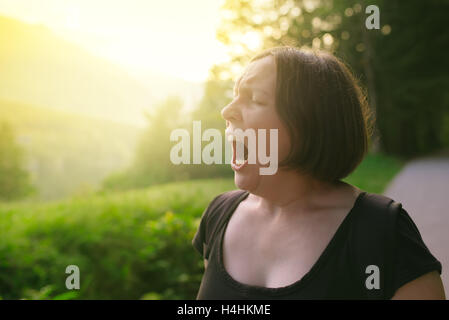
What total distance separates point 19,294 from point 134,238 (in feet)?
3.75

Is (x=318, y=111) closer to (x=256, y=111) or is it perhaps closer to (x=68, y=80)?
(x=256, y=111)

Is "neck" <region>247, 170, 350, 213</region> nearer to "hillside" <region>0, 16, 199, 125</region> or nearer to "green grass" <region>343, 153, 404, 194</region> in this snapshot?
"green grass" <region>343, 153, 404, 194</region>

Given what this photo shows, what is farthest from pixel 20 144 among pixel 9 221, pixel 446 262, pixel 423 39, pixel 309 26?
pixel 446 262

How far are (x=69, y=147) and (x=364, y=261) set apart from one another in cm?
3461

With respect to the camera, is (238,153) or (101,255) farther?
(101,255)

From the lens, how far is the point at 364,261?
997mm

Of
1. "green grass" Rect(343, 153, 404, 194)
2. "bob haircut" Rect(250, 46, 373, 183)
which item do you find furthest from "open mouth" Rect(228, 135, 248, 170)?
"green grass" Rect(343, 153, 404, 194)

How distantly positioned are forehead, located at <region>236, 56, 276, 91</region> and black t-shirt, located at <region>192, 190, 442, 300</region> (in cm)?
40

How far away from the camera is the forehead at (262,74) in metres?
1.11

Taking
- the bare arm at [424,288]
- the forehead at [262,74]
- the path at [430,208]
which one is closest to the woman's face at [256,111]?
the forehead at [262,74]

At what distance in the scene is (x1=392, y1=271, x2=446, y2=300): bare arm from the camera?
95cm

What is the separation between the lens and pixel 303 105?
108 cm

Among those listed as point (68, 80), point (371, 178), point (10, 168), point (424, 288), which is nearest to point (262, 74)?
point (424, 288)

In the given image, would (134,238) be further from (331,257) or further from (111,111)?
(111,111)
